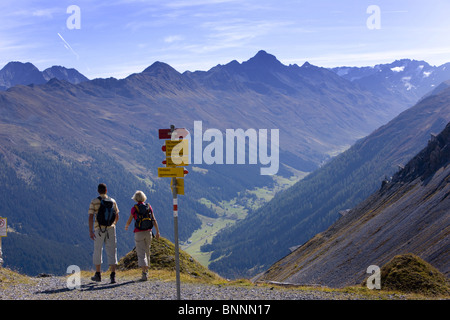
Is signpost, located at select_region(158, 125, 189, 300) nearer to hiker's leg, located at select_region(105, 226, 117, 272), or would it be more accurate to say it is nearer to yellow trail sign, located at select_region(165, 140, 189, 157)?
yellow trail sign, located at select_region(165, 140, 189, 157)

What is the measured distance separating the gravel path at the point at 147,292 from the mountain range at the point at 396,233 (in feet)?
83.3

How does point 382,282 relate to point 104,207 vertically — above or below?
below

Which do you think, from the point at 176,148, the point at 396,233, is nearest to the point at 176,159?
the point at 176,148

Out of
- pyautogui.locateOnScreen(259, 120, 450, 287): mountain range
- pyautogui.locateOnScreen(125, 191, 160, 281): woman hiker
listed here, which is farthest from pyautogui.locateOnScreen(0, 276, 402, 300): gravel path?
pyautogui.locateOnScreen(259, 120, 450, 287): mountain range

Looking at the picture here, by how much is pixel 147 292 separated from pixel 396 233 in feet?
168

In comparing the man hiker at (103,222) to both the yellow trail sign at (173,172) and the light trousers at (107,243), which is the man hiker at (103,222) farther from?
A: the yellow trail sign at (173,172)

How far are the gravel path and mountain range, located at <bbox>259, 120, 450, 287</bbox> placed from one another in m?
25.4

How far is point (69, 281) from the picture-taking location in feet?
75.2

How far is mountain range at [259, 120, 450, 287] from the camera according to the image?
5253 cm

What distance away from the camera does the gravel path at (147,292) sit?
1811 centimetres
